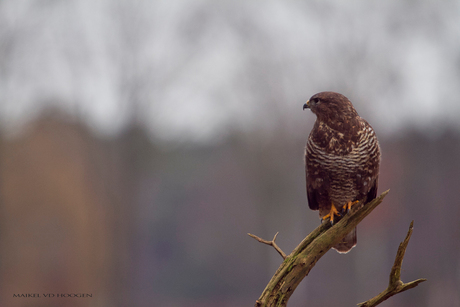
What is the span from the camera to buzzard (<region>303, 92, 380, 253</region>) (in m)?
1.70

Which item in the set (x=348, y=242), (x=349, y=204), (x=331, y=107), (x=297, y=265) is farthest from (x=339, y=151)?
(x=348, y=242)

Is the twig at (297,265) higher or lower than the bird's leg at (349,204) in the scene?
lower

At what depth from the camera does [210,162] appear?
6.96m

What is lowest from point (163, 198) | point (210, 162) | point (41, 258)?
point (41, 258)

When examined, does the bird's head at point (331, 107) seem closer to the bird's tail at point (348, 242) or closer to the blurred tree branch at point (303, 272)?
the blurred tree branch at point (303, 272)

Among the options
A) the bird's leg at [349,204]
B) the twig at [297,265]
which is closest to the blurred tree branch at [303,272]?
the twig at [297,265]

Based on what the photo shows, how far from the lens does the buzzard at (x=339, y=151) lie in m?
1.70

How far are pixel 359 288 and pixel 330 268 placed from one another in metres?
0.51

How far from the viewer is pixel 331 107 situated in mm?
1695

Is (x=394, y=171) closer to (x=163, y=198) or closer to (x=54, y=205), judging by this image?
(x=163, y=198)

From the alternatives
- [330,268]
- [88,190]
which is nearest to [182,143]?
[88,190]

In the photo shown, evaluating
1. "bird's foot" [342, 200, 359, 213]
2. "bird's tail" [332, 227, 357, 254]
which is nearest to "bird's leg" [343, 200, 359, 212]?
"bird's foot" [342, 200, 359, 213]

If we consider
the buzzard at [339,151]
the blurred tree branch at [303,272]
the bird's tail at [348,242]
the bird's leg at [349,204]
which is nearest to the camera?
the blurred tree branch at [303,272]

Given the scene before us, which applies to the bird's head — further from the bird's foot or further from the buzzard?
the bird's foot
